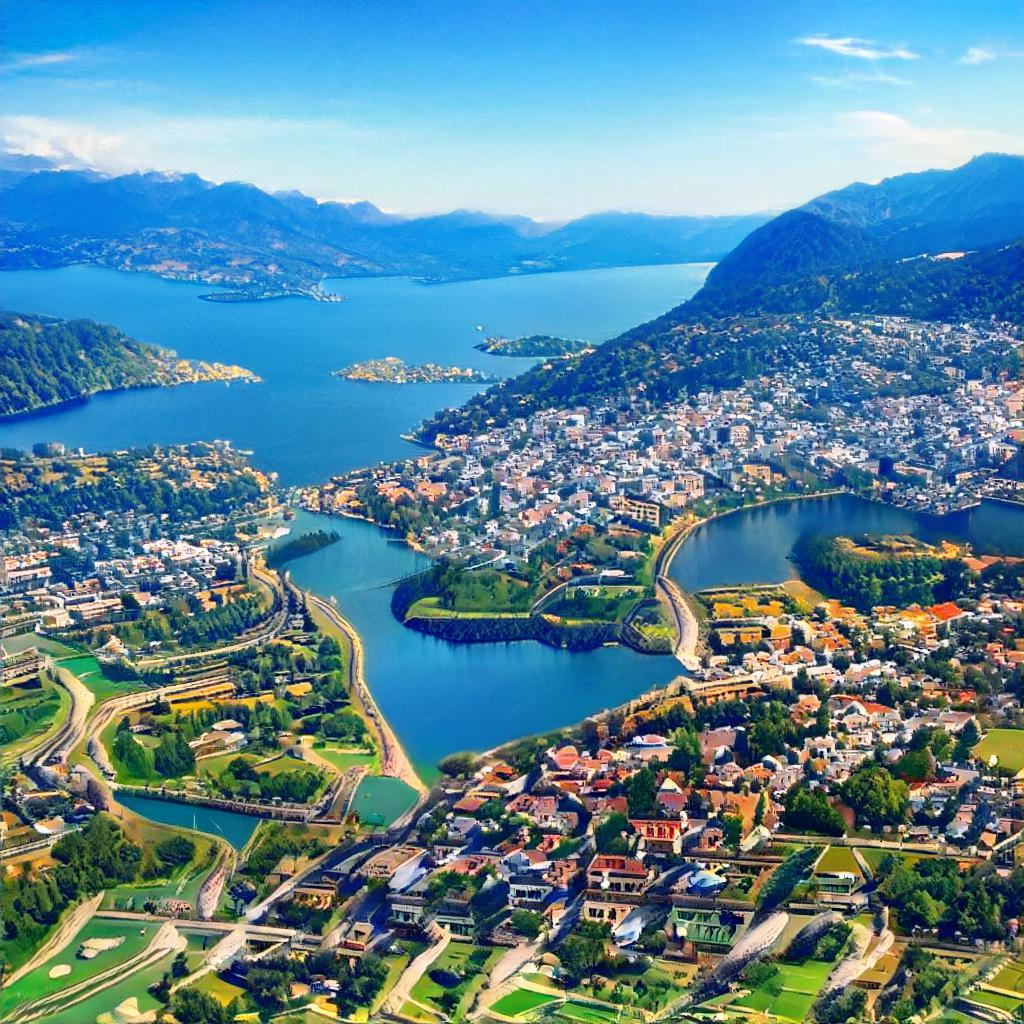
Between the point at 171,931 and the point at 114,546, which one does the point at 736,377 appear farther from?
the point at 171,931

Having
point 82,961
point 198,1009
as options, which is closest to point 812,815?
point 198,1009

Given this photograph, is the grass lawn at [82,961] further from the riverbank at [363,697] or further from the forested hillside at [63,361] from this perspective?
the forested hillside at [63,361]

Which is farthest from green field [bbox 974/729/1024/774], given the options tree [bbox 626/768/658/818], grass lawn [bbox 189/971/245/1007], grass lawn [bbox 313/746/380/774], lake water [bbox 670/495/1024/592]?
grass lawn [bbox 189/971/245/1007]

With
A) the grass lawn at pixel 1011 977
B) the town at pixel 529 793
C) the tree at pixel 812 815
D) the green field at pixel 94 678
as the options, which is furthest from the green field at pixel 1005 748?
the green field at pixel 94 678

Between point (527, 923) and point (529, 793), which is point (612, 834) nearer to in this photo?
point (529, 793)

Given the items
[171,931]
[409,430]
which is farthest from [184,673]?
[409,430]
